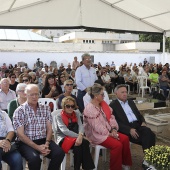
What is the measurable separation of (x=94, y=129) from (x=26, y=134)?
91 cm

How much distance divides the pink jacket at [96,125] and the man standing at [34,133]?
572 millimetres

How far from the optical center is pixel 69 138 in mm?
3506

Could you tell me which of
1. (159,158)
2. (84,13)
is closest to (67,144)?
(159,158)

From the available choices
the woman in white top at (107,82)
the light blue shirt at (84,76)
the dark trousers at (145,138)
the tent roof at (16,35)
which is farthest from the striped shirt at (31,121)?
the tent roof at (16,35)

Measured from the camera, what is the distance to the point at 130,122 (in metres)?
4.14

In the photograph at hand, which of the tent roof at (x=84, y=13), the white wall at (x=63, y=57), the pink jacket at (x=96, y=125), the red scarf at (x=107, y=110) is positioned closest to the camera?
the pink jacket at (x=96, y=125)

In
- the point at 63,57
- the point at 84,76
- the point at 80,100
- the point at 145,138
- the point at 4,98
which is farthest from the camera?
the point at 63,57

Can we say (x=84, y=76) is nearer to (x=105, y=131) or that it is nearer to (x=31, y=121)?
(x=105, y=131)

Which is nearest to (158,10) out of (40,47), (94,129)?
(94,129)

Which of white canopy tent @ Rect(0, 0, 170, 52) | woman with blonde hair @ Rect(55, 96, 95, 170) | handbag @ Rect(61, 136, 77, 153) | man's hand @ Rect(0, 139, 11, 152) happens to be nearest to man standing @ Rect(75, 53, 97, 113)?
woman with blonde hair @ Rect(55, 96, 95, 170)

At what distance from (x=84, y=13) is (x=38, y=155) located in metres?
5.25

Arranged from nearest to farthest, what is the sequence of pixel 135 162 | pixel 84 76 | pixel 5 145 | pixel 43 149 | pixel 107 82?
pixel 5 145, pixel 43 149, pixel 135 162, pixel 84 76, pixel 107 82

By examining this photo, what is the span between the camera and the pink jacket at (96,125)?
370 cm

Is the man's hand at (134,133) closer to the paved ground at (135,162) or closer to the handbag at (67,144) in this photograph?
the paved ground at (135,162)
